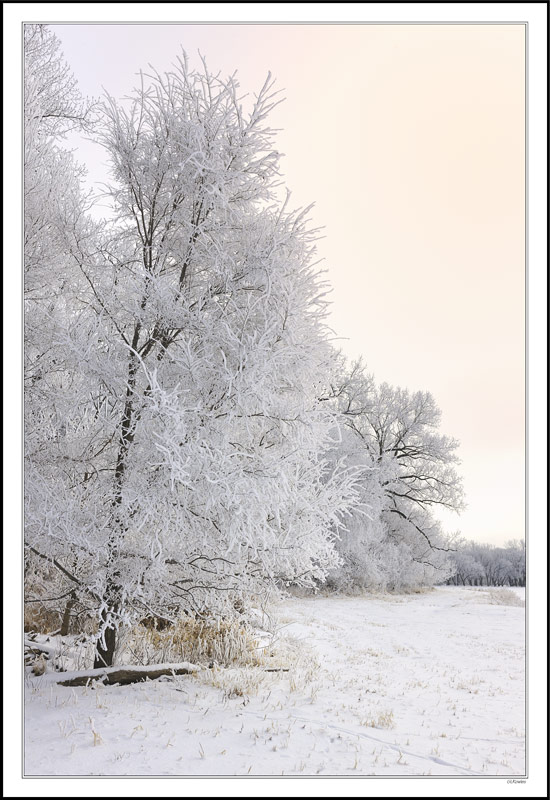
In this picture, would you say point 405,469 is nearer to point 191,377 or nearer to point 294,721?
point 294,721

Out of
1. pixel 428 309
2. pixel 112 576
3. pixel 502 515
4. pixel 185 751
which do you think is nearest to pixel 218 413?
pixel 112 576

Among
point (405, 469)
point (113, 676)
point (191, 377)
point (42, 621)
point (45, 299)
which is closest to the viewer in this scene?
point (191, 377)

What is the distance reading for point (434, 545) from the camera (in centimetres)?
2128

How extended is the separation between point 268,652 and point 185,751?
3324mm

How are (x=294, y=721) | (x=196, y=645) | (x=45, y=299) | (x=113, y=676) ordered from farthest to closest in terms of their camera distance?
1. (x=45, y=299)
2. (x=196, y=645)
3. (x=113, y=676)
4. (x=294, y=721)

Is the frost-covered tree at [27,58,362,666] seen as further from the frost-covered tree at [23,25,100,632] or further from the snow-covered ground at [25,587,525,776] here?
the snow-covered ground at [25,587,525,776]

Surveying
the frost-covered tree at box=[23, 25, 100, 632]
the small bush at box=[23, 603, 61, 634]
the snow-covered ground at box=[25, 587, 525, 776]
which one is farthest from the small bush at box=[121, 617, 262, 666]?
the small bush at box=[23, 603, 61, 634]

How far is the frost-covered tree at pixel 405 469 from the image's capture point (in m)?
20.1

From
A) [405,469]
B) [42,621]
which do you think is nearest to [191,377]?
[42,621]

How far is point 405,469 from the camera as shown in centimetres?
2192

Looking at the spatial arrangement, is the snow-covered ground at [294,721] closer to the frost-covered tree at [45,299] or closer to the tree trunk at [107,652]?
the tree trunk at [107,652]

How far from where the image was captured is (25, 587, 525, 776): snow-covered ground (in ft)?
10.9

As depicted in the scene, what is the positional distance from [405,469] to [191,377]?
18.8 meters

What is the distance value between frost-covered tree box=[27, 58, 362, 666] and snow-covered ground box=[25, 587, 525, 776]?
0.76m
